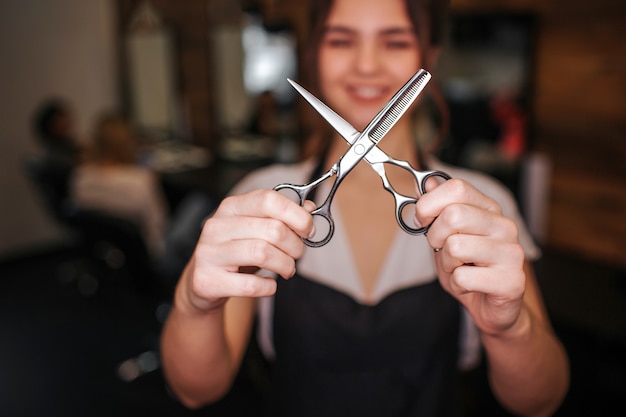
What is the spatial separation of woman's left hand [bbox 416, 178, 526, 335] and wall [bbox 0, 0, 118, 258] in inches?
159

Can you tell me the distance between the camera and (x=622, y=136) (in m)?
1.93

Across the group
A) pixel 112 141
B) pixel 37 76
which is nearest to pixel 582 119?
pixel 112 141

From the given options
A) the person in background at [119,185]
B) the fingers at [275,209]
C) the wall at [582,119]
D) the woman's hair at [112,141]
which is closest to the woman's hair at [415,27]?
the fingers at [275,209]

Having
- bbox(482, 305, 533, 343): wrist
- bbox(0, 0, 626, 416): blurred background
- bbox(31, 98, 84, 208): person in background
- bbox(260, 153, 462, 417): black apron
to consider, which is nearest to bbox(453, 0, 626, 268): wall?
bbox(0, 0, 626, 416): blurred background

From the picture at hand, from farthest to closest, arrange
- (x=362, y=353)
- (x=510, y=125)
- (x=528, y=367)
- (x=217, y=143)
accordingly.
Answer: (x=217, y=143) → (x=510, y=125) → (x=362, y=353) → (x=528, y=367)

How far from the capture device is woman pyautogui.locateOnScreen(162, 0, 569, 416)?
0.54 meters

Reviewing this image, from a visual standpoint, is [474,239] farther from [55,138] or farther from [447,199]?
[55,138]

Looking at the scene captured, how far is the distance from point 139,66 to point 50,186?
153 centimetres

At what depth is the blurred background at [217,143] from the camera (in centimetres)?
194

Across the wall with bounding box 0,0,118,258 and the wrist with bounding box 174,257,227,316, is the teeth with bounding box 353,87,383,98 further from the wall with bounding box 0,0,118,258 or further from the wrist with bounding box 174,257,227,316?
the wall with bounding box 0,0,118,258

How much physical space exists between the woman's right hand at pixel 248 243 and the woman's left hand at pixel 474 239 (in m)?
0.12

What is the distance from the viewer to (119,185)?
113 inches

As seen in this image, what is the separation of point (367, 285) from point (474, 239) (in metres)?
0.32

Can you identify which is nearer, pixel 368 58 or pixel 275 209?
pixel 275 209
